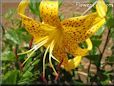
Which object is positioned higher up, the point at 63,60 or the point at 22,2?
the point at 22,2

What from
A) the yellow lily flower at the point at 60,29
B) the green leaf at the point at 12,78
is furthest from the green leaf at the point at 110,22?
the green leaf at the point at 12,78

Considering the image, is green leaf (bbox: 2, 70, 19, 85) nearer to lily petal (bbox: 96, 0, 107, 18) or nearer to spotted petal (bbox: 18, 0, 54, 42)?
spotted petal (bbox: 18, 0, 54, 42)

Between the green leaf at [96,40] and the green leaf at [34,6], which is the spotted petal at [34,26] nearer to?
the green leaf at [34,6]

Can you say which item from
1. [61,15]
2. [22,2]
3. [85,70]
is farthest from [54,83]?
[22,2]

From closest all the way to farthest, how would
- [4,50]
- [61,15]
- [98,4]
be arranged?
[98,4], [61,15], [4,50]

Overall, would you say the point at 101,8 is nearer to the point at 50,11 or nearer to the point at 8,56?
the point at 50,11

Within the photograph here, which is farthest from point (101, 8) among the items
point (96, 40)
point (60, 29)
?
point (96, 40)

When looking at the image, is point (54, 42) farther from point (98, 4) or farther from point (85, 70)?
point (85, 70)

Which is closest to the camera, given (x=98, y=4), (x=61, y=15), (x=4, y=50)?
(x=98, y=4)
